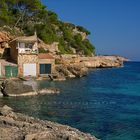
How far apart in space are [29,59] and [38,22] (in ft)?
108

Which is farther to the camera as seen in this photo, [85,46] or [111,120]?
[85,46]

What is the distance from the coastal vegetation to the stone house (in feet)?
59.0

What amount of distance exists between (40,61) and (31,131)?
42.4 meters

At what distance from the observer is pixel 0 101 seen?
1427 inches

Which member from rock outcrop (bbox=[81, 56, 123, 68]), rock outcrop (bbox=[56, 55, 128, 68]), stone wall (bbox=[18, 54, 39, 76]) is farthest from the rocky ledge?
rock outcrop (bbox=[81, 56, 123, 68])

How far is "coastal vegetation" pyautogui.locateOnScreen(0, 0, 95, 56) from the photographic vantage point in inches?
3248

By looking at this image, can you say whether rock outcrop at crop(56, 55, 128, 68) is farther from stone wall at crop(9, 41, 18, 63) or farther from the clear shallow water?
the clear shallow water

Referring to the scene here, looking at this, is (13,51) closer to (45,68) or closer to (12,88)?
(45,68)

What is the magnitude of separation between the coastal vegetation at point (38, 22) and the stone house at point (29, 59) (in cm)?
1797

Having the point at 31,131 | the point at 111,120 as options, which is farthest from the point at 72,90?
the point at 31,131

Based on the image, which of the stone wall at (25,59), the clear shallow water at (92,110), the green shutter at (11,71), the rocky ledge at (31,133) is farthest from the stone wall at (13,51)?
the rocky ledge at (31,133)

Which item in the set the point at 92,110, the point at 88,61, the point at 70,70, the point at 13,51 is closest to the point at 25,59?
the point at 13,51

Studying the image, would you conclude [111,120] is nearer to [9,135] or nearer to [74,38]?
[9,135]

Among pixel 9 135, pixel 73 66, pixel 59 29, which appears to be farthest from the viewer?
pixel 59 29
